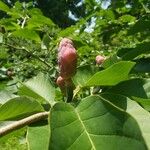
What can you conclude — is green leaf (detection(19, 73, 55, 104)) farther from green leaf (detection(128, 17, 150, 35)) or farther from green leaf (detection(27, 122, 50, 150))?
green leaf (detection(128, 17, 150, 35))

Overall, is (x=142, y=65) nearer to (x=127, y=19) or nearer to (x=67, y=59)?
(x=67, y=59)

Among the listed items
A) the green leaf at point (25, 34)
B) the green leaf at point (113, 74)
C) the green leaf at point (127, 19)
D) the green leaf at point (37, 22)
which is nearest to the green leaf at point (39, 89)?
the green leaf at point (113, 74)

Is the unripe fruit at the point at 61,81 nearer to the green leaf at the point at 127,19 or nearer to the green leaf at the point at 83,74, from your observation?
the green leaf at the point at 83,74

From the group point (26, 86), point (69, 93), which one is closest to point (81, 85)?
point (69, 93)

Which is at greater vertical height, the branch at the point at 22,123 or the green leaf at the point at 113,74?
the green leaf at the point at 113,74

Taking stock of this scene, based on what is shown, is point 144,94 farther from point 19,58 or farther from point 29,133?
point 19,58

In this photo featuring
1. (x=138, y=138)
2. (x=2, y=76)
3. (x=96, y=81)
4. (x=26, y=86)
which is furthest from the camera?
(x=2, y=76)
